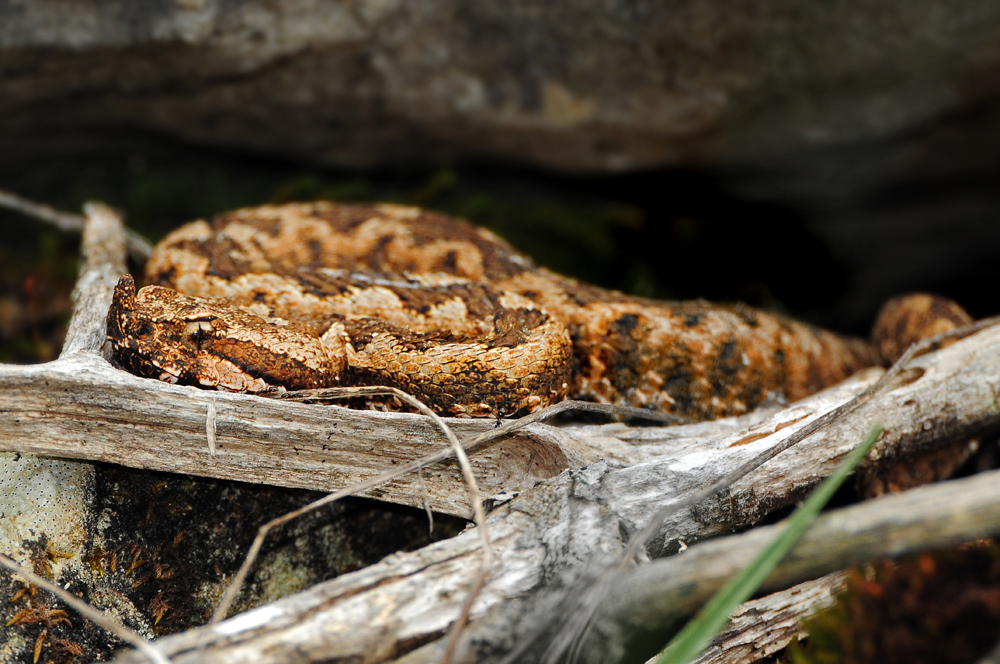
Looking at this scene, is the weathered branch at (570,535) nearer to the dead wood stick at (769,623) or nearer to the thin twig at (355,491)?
the thin twig at (355,491)

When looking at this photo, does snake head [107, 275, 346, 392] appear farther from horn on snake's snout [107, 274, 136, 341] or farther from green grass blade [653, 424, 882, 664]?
green grass blade [653, 424, 882, 664]

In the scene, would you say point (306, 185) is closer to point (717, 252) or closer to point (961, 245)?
point (717, 252)

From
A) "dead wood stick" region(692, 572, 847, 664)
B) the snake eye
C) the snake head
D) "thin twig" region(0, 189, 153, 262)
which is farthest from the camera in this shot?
"thin twig" region(0, 189, 153, 262)

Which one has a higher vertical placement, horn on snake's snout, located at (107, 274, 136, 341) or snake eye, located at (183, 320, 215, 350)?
horn on snake's snout, located at (107, 274, 136, 341)

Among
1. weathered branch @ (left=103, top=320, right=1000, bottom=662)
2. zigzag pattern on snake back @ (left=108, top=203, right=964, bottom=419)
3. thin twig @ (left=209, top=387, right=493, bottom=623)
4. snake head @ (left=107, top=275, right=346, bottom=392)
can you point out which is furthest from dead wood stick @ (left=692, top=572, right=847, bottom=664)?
snake head @ (left=107, top=275, right=346, bottom=392)

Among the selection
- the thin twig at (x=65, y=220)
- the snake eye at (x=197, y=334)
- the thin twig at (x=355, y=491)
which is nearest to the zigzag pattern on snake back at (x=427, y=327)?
the snake eye at (x=197, y=334)

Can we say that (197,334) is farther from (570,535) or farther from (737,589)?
(737,589)

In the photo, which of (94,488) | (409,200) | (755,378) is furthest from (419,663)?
(409,200)
